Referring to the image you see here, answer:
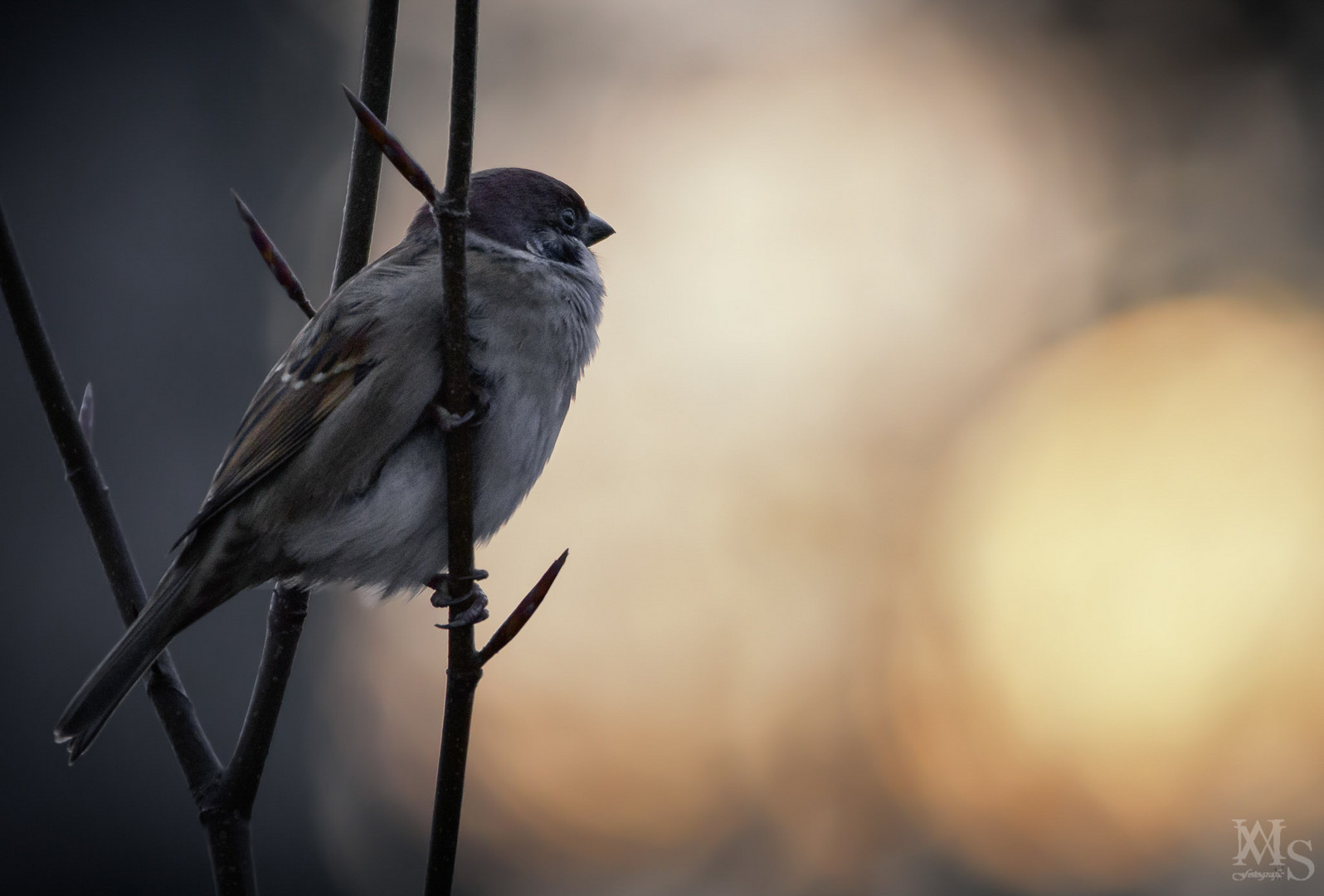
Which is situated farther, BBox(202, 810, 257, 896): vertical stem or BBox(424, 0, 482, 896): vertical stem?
BBox(202, 810, 257, 896): vertical stem

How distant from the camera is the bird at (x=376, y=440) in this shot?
258 centimetres

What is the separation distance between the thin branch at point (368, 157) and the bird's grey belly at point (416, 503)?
463 millimetres

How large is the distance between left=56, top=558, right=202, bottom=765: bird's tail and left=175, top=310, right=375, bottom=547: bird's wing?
0.33 m

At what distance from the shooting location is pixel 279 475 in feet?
8.79

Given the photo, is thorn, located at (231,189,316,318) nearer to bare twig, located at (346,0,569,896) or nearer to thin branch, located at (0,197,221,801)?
thin branch, located at (0,197,221,801)

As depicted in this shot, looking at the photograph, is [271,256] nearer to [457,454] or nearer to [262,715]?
[457,454]

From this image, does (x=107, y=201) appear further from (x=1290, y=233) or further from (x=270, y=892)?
(x=1290, y=233)

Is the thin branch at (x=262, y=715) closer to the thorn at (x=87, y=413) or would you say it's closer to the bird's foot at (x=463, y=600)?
the bird's foot at (x=463, y=600)

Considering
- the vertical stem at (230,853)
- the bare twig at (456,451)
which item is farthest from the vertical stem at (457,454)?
the vertical stem at (230,853)

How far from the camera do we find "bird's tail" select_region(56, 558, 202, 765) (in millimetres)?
2227

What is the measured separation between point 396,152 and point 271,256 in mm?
934

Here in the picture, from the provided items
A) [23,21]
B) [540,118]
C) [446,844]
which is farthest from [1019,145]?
[446,844]

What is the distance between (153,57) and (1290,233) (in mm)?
10202

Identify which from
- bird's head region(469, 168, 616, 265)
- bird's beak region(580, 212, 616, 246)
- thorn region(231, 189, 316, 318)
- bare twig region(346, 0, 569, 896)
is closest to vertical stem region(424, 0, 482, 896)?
bare twig region(346, 0, 569, 896)
